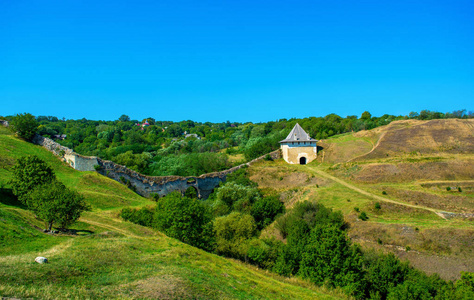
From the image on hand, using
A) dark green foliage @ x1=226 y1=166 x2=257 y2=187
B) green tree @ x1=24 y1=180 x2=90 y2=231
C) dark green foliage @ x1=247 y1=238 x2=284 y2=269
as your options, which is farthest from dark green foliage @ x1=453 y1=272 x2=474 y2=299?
dark green foliage @ x1=226 y1=166 x2=257 y2=187

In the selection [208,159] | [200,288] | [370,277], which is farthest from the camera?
[208,159]

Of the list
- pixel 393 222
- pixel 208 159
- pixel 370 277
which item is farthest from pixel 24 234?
pixel 208 159

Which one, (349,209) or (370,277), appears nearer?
(370,277)

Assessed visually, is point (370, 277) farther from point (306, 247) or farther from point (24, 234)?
point (24, 234)

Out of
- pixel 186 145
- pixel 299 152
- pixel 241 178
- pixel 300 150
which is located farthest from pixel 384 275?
pixel 186 145

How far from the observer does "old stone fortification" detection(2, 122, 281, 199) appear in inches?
1542

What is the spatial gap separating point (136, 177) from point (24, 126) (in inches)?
643

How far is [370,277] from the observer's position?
1955cm

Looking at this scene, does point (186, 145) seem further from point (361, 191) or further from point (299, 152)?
point (361, 191)

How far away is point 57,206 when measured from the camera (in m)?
18.0

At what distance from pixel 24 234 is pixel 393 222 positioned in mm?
24862

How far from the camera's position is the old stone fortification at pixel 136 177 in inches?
1542

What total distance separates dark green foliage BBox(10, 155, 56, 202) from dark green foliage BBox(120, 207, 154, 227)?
6.40m

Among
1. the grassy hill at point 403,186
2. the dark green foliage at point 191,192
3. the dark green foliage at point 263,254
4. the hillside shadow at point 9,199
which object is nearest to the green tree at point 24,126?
the hillside shadow at point 9,199
